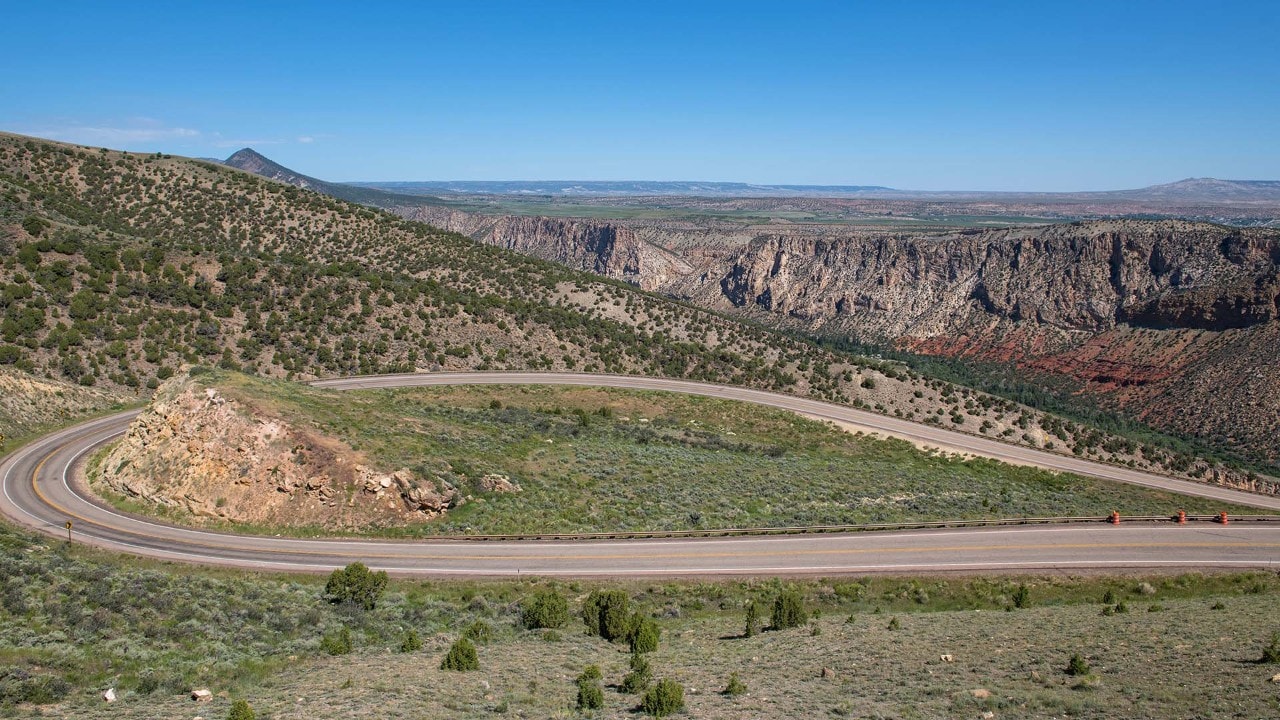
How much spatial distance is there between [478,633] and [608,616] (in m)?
3.90

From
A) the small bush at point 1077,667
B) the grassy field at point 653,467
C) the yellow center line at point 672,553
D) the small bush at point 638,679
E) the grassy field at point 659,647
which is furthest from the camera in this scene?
the grassy field at point 653,467

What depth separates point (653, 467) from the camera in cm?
4266

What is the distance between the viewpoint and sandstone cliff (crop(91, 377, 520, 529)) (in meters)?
32.6

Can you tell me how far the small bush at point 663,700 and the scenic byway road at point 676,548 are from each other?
12.6 meters

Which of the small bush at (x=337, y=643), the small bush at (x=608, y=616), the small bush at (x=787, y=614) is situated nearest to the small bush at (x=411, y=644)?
the small bush at (x=337, y=643)

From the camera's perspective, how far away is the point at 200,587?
23703 mm

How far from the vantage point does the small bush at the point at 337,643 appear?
2064 cm

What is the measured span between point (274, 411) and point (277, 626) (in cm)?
1617

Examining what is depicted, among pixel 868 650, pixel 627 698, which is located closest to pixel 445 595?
pixel 627 698

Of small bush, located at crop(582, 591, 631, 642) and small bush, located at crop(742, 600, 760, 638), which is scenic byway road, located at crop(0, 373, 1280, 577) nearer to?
small bush, located at crop(582, 591, 631, 642)

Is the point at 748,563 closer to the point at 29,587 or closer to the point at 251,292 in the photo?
the point at 29,587

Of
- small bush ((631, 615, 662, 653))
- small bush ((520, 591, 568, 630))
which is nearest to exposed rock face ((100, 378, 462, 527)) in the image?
small bush ((520, 591, 568, 630))

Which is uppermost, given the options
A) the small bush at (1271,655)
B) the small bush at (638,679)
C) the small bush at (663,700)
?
the small bush at (1271,655)

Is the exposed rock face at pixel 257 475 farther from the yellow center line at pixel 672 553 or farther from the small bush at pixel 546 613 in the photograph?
the small bush at pixel 546 613
